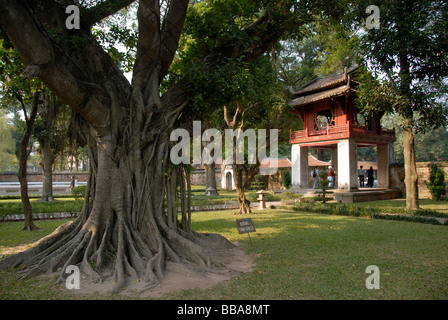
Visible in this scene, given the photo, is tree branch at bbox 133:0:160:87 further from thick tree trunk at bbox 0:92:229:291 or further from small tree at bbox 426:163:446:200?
small tree at bbox 426:163:446:200

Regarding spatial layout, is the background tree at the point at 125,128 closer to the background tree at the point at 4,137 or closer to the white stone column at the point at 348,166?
the white stone column at the point at 348,166

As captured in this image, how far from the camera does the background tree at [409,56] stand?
1051 centimetres

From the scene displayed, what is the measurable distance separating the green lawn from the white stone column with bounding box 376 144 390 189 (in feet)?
38.6

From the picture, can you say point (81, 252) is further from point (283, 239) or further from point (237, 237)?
point (283, 239)

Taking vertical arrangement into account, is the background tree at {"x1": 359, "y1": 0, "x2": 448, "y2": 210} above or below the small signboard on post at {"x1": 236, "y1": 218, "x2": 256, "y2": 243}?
above

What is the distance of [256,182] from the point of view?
28.4m

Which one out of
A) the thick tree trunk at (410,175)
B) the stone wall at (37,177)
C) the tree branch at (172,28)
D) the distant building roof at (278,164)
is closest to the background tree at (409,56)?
the thick tree trunk at (410,175)

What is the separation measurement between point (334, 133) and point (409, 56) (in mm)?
8180

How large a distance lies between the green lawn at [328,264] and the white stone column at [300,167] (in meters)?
11.8

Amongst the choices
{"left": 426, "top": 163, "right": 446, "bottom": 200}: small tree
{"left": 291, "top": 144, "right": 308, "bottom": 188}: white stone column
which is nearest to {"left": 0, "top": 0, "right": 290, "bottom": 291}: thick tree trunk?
{"left": 426, "top": 163, "right": 446, "bottom": 200}: small tree

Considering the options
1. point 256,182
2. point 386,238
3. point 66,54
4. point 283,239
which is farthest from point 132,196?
point 256,182

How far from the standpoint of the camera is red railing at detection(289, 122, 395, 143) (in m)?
18.7

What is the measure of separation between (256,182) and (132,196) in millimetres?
23029

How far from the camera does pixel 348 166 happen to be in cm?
1848
